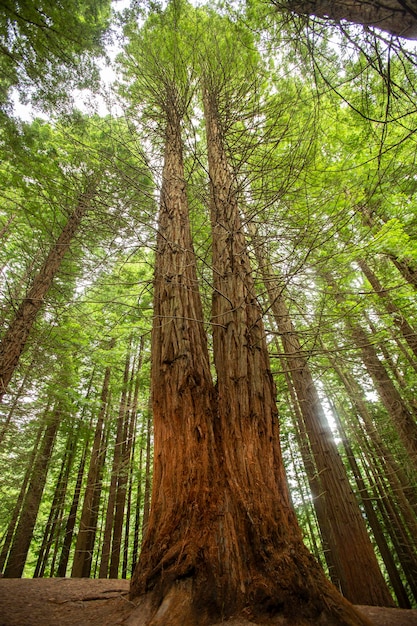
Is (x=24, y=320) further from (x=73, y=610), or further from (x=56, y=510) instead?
(x=56, y=510)

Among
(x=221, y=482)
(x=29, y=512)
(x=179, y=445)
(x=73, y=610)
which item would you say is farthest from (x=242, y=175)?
(x=29, y=512)

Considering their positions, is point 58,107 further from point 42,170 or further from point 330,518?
point 330,518

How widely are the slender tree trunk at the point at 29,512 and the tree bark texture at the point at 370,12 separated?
10304 millimetres

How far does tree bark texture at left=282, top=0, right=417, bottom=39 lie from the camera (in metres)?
2.00

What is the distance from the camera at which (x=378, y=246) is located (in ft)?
16.4

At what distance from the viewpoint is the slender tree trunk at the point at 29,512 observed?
9086 millimetres

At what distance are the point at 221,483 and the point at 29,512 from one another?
1073 cm

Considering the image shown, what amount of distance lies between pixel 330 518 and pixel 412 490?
8597 millimetres

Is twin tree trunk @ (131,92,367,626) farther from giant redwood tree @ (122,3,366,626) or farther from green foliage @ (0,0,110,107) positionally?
green foliage @ (0,0,110,107)

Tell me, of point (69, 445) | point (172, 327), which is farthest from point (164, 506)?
point (69, 445)

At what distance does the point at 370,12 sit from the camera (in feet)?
7.06

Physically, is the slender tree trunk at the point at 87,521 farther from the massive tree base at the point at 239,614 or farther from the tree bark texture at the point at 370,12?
the tree bark texture at the point at 370,12

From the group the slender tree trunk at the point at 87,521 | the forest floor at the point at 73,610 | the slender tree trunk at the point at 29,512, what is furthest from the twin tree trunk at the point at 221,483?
the slender tree trunk at the point at 29,512

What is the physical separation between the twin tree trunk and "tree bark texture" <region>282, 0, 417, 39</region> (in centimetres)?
183
